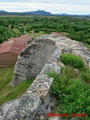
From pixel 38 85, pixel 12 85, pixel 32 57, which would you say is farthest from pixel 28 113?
pixel 12 85

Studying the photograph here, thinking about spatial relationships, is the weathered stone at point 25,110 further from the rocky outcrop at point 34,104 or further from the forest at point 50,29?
the forest at point 50,29

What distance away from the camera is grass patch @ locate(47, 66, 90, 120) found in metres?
3.25

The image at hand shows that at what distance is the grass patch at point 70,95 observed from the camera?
10.7ft

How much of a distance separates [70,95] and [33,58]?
7.30 m

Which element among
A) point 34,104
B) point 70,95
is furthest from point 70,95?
point 34,104

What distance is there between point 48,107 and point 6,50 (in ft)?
57.3

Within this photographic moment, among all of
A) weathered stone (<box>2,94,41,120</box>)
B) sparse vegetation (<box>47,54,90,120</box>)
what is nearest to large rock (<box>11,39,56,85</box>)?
sparse vegetation (<box>47,54,90,120</box>)

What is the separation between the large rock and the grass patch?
5661mm

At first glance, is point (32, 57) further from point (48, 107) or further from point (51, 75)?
point (48, 107)

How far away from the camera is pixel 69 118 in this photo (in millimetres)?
3162

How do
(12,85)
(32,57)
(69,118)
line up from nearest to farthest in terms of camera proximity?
1. (69,118)
2. (32,57)
3. (12,85)

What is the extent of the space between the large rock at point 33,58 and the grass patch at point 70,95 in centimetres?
566

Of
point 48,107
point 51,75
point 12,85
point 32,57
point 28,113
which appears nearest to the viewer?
point 28,113

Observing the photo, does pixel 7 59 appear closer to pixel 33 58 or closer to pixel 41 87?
pixel 33 58
